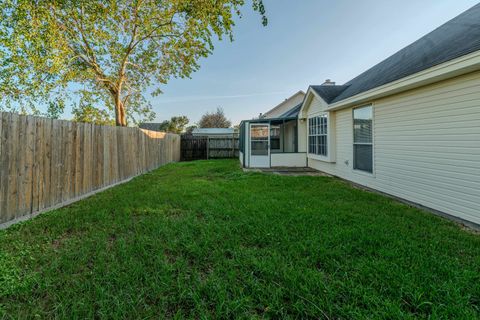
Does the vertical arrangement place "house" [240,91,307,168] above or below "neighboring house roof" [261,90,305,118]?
below

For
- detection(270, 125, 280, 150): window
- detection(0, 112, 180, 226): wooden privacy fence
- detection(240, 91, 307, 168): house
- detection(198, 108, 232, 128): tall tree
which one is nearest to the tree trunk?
detection(0, 112, 180, 226): wooden privacy fence

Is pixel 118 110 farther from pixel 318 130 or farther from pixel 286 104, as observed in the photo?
pixel 286 104

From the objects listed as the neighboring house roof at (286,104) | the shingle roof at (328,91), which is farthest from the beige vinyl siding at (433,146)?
the neighboring house roof at (286,104)

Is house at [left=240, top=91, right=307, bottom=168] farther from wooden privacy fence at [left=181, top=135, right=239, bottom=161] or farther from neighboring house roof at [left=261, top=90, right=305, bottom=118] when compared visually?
neighboring house roof at [left=261, top=90, right=305, bottom=118]

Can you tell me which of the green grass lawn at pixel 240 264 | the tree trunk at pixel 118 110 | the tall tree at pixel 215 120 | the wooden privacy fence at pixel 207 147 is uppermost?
the tall tree at pixel 215 120

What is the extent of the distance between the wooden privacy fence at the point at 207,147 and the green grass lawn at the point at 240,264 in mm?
12534

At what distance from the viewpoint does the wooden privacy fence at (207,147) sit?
54.4 ft

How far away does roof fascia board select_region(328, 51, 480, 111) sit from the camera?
129 inches

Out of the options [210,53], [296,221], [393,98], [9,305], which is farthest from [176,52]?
[9,305]

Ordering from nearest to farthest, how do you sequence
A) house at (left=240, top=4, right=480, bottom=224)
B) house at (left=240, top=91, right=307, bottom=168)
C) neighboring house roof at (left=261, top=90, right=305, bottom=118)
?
1. house at (left=240, top=4, right=480, bottom=224)
2. house at (left=240, top=91, right=307, bottom=168)
3. neighboring house roof at (left=261, top=90, right=305, bottom=118)

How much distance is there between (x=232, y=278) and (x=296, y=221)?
1.75 metres

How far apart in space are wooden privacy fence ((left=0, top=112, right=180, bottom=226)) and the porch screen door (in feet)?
17.9

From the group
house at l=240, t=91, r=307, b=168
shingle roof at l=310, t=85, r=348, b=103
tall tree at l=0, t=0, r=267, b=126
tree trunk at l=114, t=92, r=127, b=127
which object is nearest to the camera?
tall tree at l=0, t=0, r=267, b=126

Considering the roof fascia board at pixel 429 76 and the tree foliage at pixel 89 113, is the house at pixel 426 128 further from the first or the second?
the tree foliage at pixel 89 113
